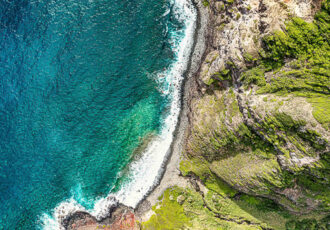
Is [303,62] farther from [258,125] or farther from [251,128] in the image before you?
[251,128]

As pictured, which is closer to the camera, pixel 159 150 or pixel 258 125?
pixel 258 125

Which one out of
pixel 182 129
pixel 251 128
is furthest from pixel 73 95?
pixel 251 128

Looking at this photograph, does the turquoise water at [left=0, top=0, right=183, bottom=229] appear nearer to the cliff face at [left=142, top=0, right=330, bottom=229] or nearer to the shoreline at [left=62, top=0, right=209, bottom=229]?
the shoreline at [left=62, top=0, right=209, bottom=229]

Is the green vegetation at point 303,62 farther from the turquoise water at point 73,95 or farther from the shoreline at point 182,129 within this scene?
the turquoise water at point 73,95

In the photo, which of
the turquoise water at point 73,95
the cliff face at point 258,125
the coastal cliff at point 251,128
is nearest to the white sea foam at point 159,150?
the turquoise water at point 73,95

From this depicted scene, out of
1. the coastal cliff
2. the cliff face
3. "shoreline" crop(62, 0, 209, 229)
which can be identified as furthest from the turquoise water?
the cliff face
